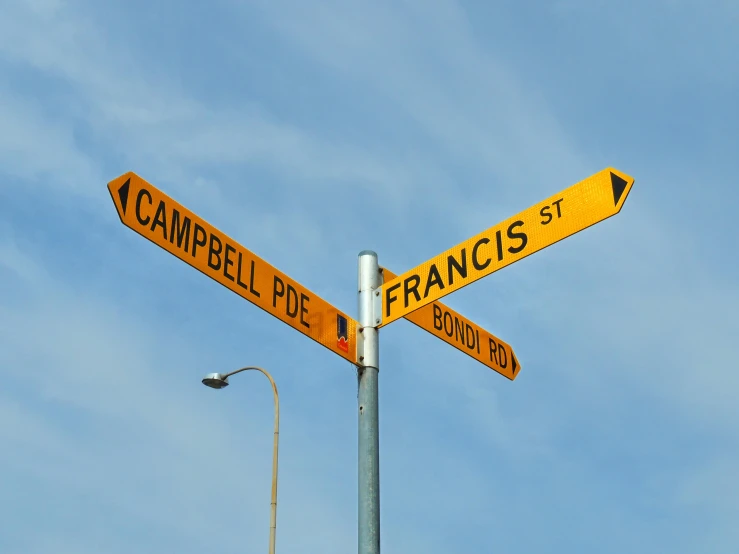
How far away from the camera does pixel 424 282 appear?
22.7ft

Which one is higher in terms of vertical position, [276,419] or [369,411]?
[276,419]

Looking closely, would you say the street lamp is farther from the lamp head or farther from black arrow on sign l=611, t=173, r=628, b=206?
black arrow on sign l=611, t=173, r=628, b=206

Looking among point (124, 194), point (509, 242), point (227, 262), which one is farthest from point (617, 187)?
point (124, 194)

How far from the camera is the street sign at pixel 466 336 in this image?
7.50 m

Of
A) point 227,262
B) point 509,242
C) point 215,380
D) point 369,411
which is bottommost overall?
point 369,411

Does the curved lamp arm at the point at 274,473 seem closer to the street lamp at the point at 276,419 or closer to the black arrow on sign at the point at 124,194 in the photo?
the street lamp at the point at 276,419

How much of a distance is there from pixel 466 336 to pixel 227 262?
2328 millimetres

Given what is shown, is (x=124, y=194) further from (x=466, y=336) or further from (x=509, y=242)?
(x=466, y=336)

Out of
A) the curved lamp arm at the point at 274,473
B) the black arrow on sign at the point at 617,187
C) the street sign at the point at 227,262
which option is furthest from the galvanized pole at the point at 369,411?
the curved lamp arm at the point at 274,473

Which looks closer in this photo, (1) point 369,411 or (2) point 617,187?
(2) point 617,187

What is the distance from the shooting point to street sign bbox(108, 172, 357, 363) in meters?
6.07

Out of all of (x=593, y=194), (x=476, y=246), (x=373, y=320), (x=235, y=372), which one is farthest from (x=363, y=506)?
(x=235, y=372)

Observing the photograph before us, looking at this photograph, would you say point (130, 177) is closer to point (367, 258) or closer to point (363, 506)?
point (367, 258)

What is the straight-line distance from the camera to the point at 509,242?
259 inches
